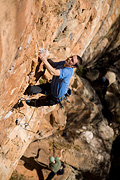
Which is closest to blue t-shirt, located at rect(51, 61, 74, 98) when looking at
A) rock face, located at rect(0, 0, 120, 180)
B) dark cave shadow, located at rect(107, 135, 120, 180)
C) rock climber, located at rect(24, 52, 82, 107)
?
rock climber, located at rect(24, 52, 82, 107)

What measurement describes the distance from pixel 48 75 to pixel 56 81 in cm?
110

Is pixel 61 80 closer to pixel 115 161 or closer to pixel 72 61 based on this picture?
pixel 72 61

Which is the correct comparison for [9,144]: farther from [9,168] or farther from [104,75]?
[104,75]

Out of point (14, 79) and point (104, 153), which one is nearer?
point (14, 79)

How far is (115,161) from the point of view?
885 cm

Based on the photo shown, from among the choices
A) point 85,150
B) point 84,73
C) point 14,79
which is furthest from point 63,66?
point 84,73

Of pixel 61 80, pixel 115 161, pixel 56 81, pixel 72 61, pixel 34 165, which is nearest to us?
pixel 72 61

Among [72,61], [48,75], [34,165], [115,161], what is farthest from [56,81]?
[115,161]

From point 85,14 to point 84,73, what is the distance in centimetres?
572

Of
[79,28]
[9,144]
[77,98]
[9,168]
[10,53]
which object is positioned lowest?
[9,168]

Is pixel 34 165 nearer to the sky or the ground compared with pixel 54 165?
nearer to the sky

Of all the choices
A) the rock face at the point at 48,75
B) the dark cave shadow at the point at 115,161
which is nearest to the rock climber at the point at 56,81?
the rock face at the point at 48,75

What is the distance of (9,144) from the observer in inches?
140

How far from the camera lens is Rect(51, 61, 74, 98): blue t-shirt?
2.80m
